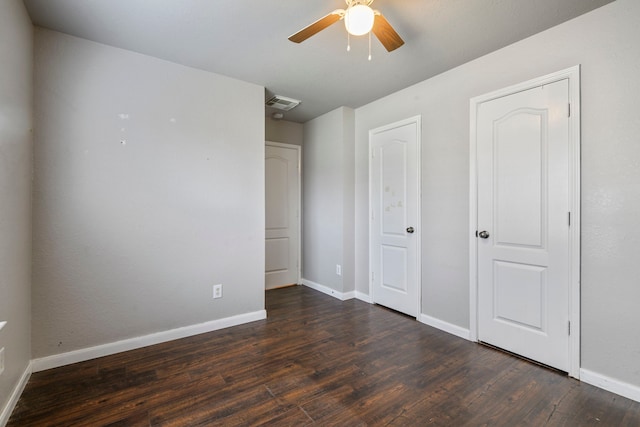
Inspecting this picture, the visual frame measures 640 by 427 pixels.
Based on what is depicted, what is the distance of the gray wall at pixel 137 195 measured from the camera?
223cm

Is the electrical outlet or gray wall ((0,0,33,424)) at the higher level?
gray wall ((0,0,33,424))

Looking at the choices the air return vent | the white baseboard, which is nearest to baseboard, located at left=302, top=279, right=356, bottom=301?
the white baseboard

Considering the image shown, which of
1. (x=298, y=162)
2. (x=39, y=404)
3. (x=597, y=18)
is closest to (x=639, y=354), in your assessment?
(x=597, y=18)

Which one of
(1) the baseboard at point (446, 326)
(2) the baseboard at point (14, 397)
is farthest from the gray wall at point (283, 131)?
(2) the baseboard at point (14, 397)

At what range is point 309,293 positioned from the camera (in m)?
4.18

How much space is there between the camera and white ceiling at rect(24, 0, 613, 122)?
1.94 m

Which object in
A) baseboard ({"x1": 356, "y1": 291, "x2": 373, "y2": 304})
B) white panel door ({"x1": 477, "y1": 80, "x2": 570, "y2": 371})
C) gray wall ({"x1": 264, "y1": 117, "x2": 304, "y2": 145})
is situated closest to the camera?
white panel door ({"x1": 477, "y1": 80, "x2": 570, "y2": 371})

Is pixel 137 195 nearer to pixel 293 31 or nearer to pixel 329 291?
pixel 293 31

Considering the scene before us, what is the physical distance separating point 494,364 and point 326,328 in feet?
4.70

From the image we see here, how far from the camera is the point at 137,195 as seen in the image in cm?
254

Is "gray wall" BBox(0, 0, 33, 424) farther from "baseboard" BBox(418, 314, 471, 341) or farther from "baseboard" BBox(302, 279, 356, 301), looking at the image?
"baseboard" BBox(418, 314, 471, 341)

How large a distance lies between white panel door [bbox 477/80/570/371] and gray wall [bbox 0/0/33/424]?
3.29 meters

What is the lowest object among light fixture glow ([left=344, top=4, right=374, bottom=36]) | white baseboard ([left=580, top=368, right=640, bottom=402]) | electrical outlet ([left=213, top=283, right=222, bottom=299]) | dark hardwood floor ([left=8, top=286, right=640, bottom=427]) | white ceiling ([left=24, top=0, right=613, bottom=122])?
dark hardwood floor ([left=8, top=286, right=640, bottom=427])

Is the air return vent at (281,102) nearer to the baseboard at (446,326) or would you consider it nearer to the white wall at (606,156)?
the white wall at (606,156)
